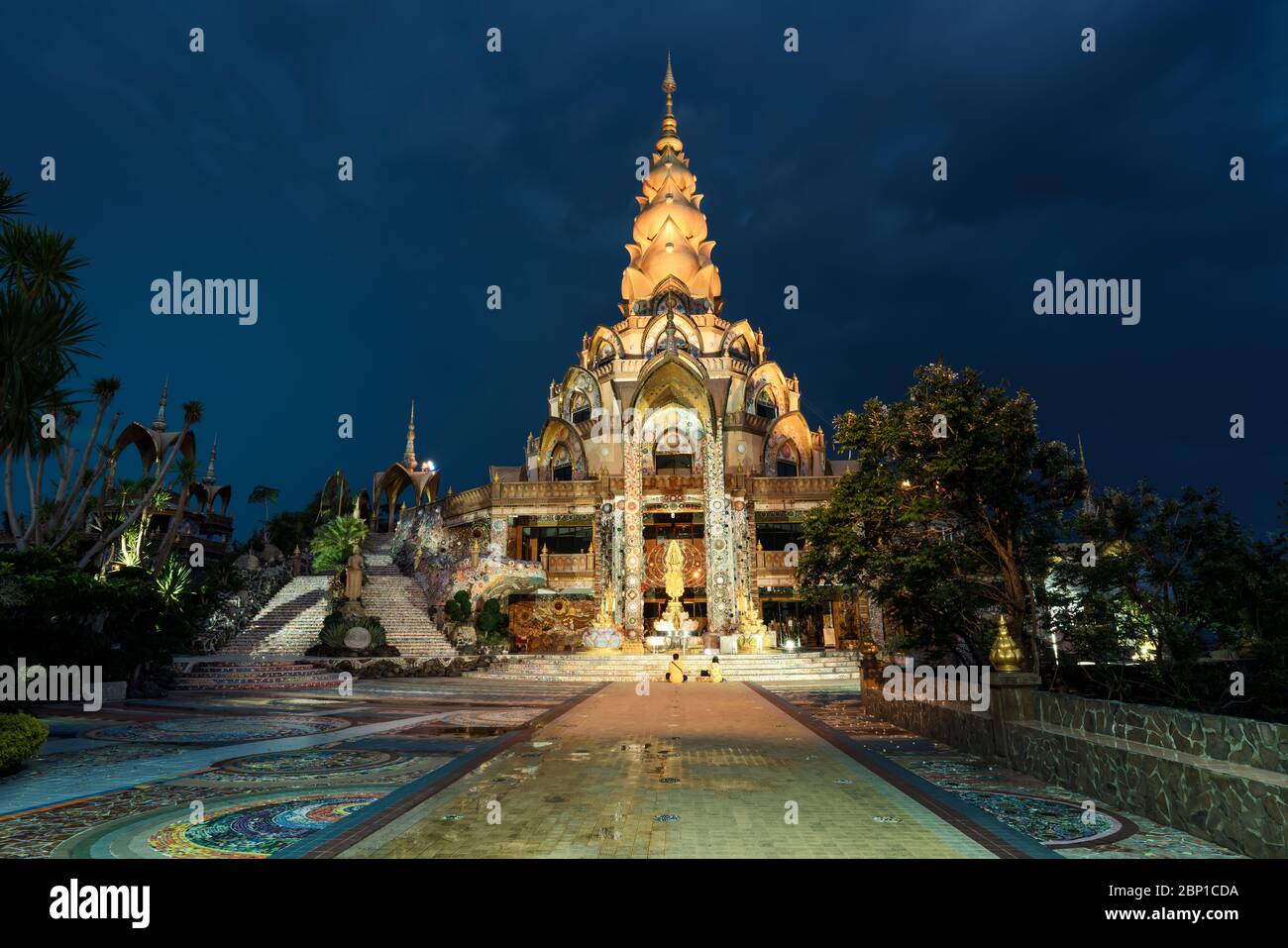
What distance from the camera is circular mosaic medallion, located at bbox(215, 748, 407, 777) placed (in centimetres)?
843

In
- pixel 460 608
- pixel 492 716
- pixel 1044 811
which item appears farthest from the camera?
pixel 460 608

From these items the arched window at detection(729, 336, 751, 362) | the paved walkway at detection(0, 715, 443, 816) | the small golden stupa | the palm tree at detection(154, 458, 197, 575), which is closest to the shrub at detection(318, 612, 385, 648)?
the palm tree at detection(154, 458, 197, 575)

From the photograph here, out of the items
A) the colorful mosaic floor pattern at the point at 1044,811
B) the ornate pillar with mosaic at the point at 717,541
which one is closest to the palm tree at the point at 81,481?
the colorful mosaic floor pattern at the point at 1044,811

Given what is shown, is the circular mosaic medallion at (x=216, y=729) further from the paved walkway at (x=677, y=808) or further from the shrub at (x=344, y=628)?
the shrub at (x=344, y=628)

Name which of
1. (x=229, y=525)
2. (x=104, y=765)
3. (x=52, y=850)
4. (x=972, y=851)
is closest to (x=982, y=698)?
(x=972, y=851)

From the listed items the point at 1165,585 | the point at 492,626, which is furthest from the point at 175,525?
the point at 1165,585

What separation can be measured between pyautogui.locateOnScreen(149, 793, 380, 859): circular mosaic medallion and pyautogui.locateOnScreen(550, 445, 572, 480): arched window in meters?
36.7

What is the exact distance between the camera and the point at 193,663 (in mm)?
23047

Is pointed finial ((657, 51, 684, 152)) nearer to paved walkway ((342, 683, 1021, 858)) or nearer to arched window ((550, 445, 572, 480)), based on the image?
arched window ((550, 445, 572, 480))

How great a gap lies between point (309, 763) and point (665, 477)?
1070 inches

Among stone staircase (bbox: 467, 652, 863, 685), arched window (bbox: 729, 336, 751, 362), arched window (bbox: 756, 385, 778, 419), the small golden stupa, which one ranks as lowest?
stone staircase (bbox: 467, 652, 863, 685)

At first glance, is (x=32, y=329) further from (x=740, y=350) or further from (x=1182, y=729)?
(x=740, y=350)

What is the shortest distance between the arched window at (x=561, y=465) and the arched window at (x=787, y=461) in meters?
12.8

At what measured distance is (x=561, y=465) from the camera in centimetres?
4381
